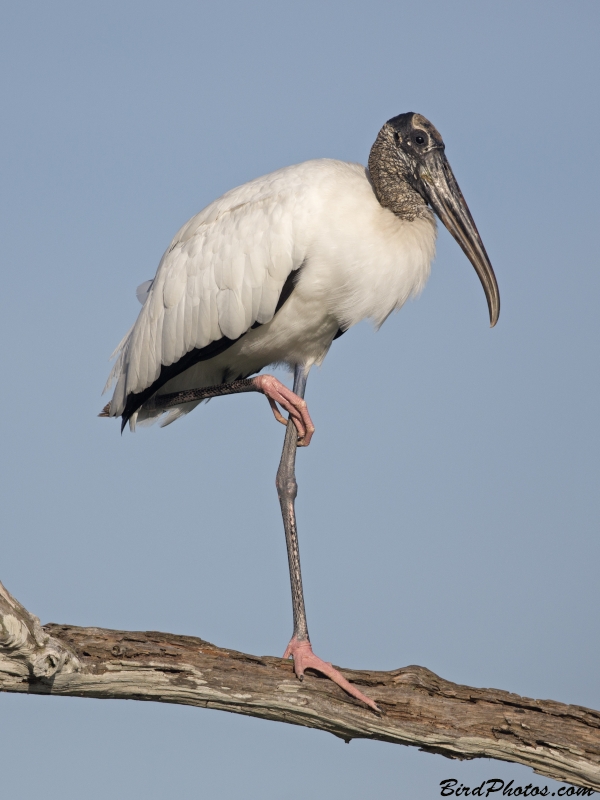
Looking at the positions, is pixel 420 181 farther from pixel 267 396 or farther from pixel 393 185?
pixel 267 396

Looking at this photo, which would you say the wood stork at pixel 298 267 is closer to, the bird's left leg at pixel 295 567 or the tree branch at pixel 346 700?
the bird's left leg at pixel 295 567

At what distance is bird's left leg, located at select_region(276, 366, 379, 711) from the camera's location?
5.24 m

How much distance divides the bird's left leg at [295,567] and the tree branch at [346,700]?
0.19ft

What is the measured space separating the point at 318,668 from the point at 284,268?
2166mm

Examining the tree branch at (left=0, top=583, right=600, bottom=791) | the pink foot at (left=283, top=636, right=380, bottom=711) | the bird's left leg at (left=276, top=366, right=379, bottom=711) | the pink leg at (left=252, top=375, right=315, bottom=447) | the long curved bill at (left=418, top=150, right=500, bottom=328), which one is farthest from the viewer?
the long curved bill at (left=418, top=150, right=500, bottom=328)

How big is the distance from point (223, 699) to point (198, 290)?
2.47 metres

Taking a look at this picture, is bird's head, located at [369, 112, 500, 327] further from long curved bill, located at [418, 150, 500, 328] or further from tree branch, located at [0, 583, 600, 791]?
tree branch, located at [0, 583, 600, 791]

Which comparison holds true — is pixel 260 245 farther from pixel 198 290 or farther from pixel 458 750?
pixel 458 750

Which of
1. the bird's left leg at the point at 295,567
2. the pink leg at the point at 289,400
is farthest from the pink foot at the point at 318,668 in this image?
the pink leg at the point at 289,400

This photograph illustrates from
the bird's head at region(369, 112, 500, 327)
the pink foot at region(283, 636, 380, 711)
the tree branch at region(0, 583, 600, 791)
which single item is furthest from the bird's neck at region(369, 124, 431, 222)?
the tree branch at region(0, 583, 600, 791)

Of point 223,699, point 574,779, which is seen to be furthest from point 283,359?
point 574,779

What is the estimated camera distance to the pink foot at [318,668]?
5113mm

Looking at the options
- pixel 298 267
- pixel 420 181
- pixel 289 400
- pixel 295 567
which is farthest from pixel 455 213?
pixel 295 567

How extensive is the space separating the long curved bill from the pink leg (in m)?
1.15
